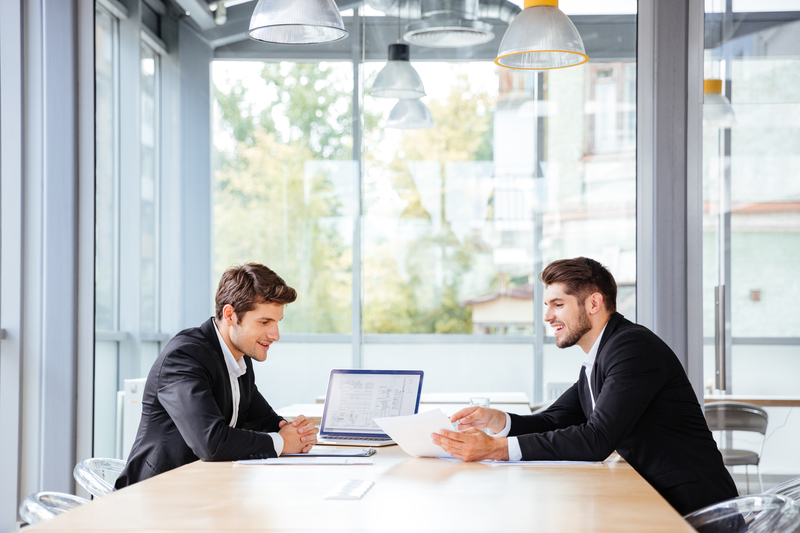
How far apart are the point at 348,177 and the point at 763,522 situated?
10.6 ft

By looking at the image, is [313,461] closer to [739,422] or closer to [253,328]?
[253,328]

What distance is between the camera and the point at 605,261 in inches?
174

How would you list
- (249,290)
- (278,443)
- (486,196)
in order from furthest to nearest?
(486,196), (249,290), (278,443)

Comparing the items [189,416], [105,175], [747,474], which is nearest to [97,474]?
[189,416]

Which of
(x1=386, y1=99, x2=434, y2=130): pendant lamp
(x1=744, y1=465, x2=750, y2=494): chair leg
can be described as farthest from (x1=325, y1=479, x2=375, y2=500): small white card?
(x1=386, y1=99, x2=434, y2=130): pendant lamp

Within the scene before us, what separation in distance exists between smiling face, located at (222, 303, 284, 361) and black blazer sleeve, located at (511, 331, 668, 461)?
96 cm

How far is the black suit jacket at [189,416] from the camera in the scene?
2375 mm

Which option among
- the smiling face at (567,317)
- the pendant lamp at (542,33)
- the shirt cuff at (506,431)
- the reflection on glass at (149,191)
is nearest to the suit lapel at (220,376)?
the shirt cuff at (506,431)

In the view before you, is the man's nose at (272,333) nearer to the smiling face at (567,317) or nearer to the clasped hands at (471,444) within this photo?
the clasped hands at (471,444)

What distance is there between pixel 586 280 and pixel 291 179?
2.50 metres

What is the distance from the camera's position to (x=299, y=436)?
2541 mm

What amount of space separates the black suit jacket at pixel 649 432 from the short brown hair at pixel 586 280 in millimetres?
220

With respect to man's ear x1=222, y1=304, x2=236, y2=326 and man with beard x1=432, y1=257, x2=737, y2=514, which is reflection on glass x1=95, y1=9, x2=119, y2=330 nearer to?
man's ear x1=222, y1=304, x2=236, y2=326

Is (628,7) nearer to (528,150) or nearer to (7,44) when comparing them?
(528,150)
